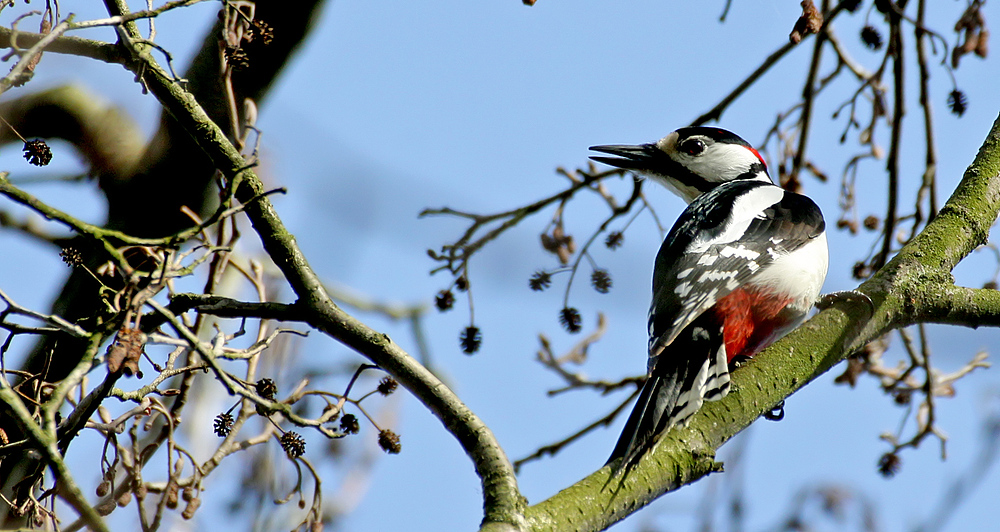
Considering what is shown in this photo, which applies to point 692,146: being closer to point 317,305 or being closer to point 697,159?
point 697,159

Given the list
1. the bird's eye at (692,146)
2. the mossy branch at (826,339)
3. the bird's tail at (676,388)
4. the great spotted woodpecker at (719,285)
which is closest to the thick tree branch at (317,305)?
the mossy branch at (826,339)

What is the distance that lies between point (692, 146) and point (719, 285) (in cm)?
151

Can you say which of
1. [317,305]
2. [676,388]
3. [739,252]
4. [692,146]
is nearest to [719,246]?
[739,252]

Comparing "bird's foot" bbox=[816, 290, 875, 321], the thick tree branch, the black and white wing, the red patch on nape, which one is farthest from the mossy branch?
the red patch on nape

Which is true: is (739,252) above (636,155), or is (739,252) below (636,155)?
below

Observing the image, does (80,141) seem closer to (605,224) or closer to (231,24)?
(231,24)

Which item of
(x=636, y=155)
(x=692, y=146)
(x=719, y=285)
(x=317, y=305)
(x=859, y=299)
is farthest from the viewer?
(x=692, y=146)

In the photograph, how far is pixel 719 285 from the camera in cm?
315

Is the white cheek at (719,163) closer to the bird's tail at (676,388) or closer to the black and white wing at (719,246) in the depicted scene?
the black and white wing at (719,246)

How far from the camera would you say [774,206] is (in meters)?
3.69

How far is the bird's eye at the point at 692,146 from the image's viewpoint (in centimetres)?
446

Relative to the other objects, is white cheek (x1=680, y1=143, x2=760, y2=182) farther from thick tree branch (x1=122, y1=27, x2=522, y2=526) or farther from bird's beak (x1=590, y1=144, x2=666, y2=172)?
thick tree branch (x1=122, y1=27, x2=522, y2=526)

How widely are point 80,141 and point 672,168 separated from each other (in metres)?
2.63

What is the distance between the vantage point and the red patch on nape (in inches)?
127
